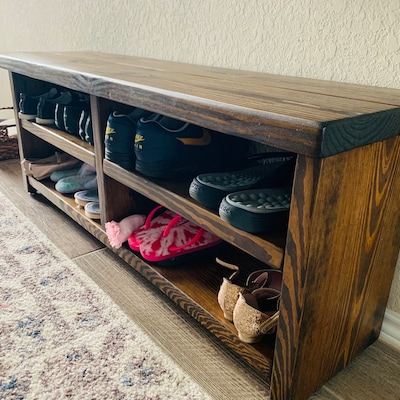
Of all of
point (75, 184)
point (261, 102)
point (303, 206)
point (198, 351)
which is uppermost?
point (261, 102)

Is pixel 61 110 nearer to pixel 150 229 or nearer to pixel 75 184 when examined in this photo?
pixel 75 184

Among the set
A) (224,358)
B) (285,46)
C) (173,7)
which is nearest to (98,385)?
(224,358)

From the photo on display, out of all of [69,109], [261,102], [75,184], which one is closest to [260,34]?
[261,102]

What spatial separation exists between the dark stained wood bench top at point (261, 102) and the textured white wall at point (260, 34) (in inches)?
1.9

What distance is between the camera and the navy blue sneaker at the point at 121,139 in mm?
921

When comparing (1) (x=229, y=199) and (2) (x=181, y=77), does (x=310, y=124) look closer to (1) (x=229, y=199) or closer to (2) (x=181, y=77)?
(1) (x=229, y=199)

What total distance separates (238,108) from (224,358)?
0.48 metres

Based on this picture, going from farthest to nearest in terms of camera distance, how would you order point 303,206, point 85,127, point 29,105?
1. point 29,105
2. point 85,127
3. point 303,206

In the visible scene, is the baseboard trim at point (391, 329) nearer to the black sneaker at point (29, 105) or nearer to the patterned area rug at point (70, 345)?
the patterned area rug at point (70, 345)

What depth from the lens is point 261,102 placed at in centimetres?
61

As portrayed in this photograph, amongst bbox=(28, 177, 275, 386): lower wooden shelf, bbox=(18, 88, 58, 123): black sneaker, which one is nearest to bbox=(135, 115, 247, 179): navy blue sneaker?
bbox=(28, 177, 275, 386): lower wooden shelf

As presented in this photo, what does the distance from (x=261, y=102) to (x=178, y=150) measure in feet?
1.04

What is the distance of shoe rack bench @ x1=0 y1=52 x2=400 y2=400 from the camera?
54cm

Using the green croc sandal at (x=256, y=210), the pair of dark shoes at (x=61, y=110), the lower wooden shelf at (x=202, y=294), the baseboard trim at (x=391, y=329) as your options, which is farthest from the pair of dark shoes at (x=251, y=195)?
the pair of dark shoes at (x=61, y=110)
